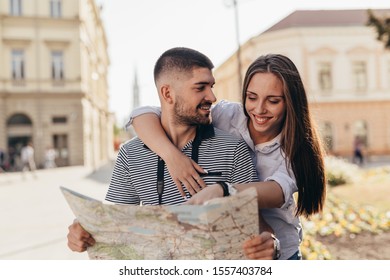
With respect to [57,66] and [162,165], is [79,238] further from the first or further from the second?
[57,66]

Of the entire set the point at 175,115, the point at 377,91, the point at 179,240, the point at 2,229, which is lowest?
→ the point at 2,229

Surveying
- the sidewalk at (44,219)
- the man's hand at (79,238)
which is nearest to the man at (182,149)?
the man's hand at (79,238)

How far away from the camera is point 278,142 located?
3.73 feet

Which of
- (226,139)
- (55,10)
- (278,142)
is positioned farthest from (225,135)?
(55,10)

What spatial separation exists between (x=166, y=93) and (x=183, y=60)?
9 centimetres

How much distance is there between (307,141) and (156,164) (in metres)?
0.37

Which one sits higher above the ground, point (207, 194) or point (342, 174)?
point (207, 194)

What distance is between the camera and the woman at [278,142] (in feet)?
3.49

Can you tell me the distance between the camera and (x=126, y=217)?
1019 millimetres

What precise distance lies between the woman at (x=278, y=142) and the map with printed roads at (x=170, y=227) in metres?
0.10

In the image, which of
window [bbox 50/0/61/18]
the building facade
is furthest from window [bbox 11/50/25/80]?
the building facade

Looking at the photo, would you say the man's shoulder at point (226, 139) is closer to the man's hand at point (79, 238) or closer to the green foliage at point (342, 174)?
the man's hand at point (79, 238)
